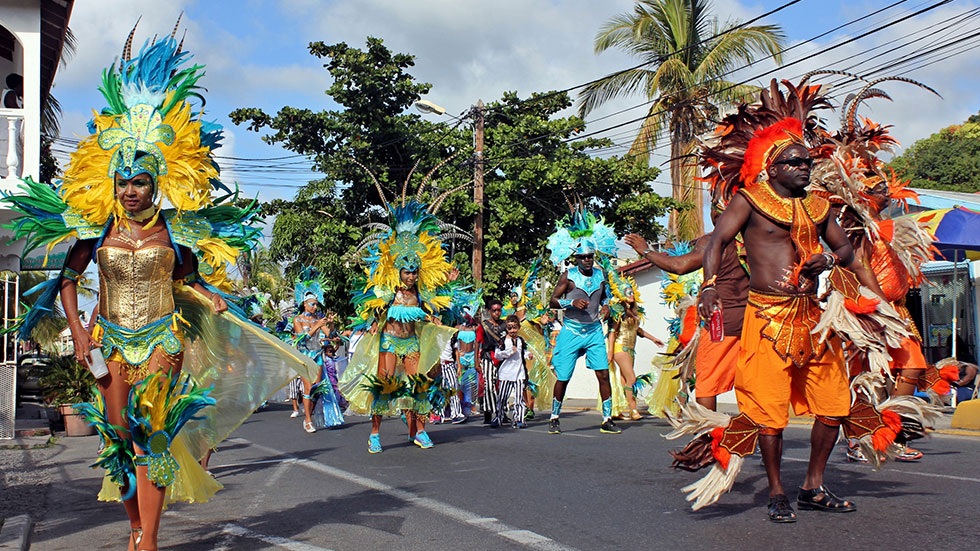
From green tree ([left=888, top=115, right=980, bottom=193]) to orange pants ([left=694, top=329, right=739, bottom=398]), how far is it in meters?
34.6

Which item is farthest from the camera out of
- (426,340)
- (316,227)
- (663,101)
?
(663,101)

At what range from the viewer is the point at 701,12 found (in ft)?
103

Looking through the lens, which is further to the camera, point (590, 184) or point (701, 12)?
point (701, 12)

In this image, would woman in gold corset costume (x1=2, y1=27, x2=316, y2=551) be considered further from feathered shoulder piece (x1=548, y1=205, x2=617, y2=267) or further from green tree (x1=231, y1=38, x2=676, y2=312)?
green tree (x1=231, y1=38, x2=676, y2=312)

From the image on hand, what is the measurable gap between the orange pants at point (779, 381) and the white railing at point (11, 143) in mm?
11372

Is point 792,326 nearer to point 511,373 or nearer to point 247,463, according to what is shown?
point 247,463

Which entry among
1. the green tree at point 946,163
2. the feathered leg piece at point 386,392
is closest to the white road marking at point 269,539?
the feathered leg piece at point 386,392

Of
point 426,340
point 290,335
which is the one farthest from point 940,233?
point 290,335

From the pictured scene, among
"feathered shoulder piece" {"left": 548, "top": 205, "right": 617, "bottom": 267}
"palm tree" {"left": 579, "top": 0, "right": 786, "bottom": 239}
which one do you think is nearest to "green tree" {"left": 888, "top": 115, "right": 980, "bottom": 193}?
"palm tree" {"left": 579, "top": 0, "right": 786, "bottom": 239}

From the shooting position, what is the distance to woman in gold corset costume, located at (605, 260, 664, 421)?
14078 millimetres

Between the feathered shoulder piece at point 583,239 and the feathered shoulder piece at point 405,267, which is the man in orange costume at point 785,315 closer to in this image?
the feathered shoulder piece at point 405,267

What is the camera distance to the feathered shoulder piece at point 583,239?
12.5 metres

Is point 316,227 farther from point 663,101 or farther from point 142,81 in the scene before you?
point 142,81

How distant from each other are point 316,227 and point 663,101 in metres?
11.1
